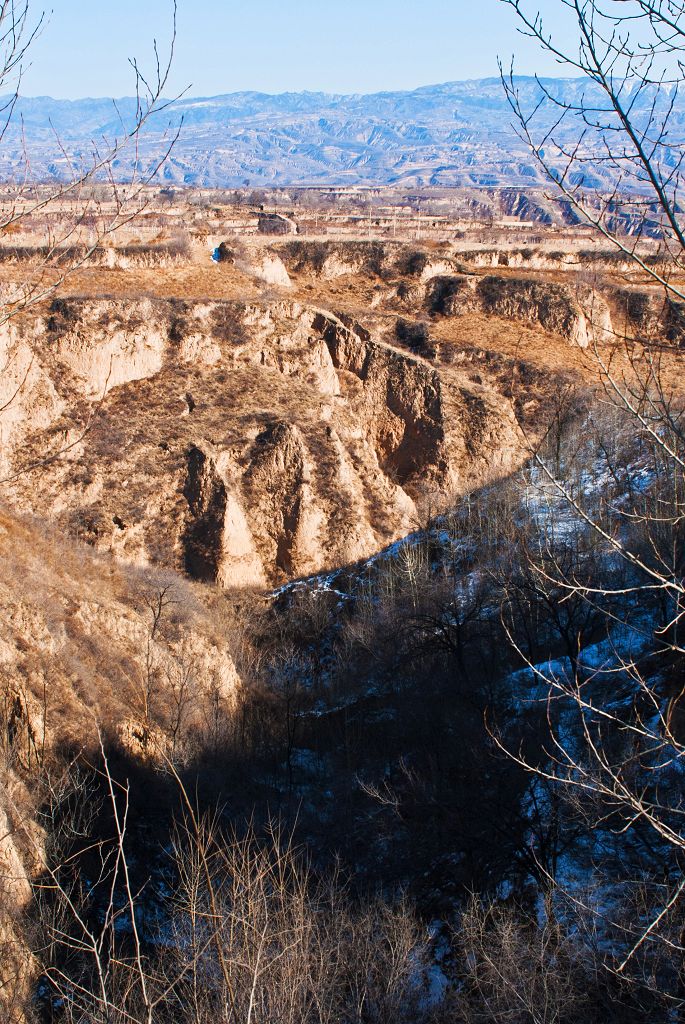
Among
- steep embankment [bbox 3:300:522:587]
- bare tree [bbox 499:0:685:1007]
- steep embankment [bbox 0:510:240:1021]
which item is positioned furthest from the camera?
steep embankment [bbox 3:300:522:587]

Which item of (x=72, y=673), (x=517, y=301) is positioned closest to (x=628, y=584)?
(x=72, y=673)

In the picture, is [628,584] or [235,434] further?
[235,434]

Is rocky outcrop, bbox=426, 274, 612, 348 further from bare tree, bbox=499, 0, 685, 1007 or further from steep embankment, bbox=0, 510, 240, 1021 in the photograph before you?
steep embankment, bbox=0, 510, 240, 1021

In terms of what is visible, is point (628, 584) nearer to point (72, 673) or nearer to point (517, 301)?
point (72, 673)

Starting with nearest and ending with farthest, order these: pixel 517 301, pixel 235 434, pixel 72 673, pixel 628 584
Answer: pixel 72 673
pixel 628 584
pixel 235 434
pixel 517 301

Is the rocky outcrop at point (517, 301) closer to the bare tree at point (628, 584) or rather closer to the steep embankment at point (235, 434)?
the steep embankment at point (235, 434)

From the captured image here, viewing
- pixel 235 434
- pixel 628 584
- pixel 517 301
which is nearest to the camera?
pixel 628 584

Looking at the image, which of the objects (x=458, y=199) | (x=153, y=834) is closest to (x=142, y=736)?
(x=153, y=834)

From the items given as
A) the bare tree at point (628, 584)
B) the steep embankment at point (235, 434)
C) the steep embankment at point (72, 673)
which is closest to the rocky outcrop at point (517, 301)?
the steep embankment at point (235, 434)

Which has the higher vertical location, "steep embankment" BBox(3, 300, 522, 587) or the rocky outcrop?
the rocky outcrop

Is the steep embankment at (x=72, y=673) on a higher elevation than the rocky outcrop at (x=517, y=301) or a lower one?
lower

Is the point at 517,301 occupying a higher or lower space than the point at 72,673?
higher

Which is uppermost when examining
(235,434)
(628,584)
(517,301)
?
(517,301)

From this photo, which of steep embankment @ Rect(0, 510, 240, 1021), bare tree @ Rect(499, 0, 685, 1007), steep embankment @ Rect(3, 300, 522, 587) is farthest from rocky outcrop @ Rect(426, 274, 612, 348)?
steep embankment @ Rect(0, 510, 240, 1021)
